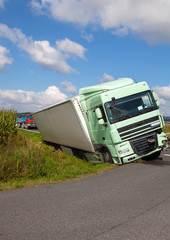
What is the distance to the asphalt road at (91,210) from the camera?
3.39 metres

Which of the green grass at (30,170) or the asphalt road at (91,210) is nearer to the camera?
the asphalt road at (91,210)

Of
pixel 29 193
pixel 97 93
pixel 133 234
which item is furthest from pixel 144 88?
pixel 133 234

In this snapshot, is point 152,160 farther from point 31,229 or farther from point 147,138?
point 31,229

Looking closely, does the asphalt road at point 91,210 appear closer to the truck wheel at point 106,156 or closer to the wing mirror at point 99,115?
the truck wheel at point 106,156

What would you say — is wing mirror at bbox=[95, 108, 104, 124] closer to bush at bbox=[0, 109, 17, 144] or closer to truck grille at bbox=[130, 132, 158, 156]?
truck grille at bbox=[130, 132, 158, 156]

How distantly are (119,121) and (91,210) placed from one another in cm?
463

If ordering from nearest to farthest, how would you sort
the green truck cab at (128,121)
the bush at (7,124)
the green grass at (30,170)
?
the green grass at (30,170) < the green truck cab at (128,121) < the bush at (7,124)

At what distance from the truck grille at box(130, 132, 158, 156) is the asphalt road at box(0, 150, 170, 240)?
6.06ft

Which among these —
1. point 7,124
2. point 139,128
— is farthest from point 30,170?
point 7,124

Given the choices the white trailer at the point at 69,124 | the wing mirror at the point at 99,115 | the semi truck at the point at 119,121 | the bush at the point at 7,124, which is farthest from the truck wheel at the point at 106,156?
the bush at the point at 7,124

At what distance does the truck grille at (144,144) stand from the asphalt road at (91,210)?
1846mm

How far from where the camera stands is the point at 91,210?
4.30m

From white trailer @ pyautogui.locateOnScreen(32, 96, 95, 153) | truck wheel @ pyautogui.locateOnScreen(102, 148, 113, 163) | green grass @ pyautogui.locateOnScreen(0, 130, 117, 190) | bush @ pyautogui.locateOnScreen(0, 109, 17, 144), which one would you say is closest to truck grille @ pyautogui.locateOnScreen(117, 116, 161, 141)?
truck wheel @ pyautogui.locateOnScreen(102, 148, 113, 163)

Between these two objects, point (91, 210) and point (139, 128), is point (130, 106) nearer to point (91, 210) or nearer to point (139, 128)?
point (139, 128)
